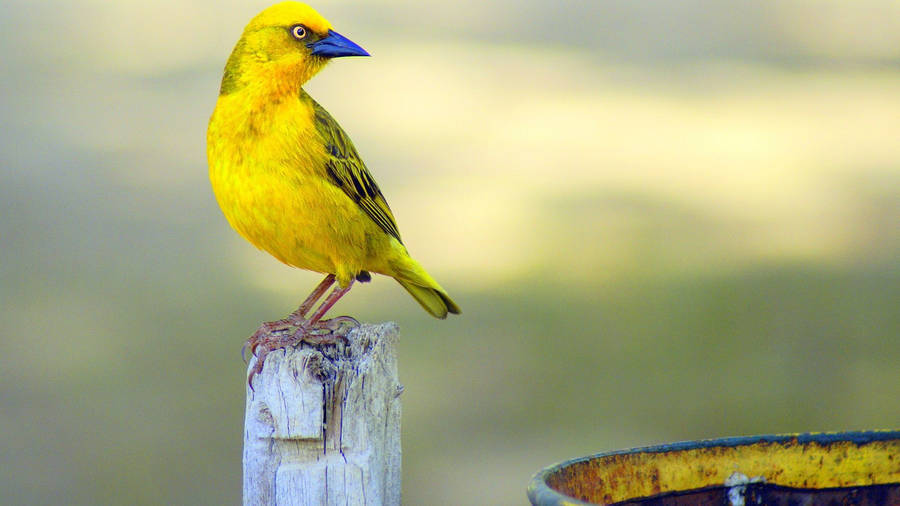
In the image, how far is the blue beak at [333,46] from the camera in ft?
13.1

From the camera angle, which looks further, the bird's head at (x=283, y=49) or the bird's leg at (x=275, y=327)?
the bird's head at (x=283, y=49)

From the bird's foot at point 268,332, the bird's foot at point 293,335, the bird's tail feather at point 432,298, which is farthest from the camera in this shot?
the bird's tail feather at point 432,298

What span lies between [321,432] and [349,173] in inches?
55.0

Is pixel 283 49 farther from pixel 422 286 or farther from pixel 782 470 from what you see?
pixel 782 470

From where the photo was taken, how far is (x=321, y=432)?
3.07 metres

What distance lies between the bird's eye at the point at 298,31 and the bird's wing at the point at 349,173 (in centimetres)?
29

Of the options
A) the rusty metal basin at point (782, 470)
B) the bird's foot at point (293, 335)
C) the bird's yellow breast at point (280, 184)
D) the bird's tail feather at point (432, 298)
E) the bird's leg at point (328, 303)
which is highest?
the bird's yellow breast at point (280, 184)

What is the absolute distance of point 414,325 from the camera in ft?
27.2

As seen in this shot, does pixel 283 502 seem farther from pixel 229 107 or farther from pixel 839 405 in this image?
pixel 839 405

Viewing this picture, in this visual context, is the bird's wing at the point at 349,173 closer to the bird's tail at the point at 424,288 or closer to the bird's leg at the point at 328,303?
the bird's tail at the point at 424,288

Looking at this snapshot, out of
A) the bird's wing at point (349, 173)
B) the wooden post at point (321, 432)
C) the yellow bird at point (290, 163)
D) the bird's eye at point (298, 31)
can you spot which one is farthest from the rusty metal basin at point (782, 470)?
the bird's eye at point (298, 31)

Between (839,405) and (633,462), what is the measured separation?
A: 5648 millimetres

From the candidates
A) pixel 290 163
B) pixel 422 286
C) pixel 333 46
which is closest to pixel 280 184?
pixel 290 163

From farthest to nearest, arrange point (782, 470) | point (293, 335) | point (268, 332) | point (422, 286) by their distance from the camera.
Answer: point (422, 286) < point (268, 332) < point (293, 335) < point (782, 470)
